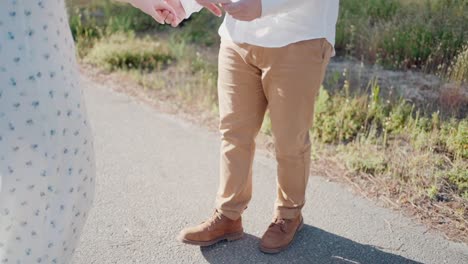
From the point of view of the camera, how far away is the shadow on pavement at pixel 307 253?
3125 millimetres

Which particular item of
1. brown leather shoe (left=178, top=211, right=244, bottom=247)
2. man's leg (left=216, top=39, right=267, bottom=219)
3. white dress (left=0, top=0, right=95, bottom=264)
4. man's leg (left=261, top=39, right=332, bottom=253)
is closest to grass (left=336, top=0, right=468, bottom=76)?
man's leg (left=261, top=39, right=332, bottom=253)

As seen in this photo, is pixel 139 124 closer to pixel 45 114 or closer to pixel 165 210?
pixel 165 210

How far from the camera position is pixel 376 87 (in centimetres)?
462

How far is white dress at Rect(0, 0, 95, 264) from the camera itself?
1.85 metres

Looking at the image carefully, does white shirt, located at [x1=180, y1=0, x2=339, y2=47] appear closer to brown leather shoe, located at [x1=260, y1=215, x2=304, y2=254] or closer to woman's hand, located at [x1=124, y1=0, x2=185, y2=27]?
woman's hand, located at [x1=124, y1=0, x2=185, y2=27]

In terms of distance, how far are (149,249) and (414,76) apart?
3.03 m

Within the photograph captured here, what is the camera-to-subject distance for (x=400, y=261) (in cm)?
313

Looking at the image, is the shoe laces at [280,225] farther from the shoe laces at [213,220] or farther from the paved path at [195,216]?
the shoe laces at [213,220]

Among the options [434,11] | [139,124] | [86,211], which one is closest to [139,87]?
[139,124]

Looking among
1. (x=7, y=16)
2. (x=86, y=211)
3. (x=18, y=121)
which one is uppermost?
(x=7, y=16)

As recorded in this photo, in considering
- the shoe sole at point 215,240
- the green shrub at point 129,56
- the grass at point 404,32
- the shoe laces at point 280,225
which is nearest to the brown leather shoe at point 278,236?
the shoe laces at point 280,225

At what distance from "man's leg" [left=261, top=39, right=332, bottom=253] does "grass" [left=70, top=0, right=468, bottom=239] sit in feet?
3.13

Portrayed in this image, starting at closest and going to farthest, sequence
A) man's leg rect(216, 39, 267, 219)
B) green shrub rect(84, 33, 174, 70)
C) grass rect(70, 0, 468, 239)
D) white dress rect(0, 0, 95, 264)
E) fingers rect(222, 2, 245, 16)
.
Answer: white dress rect(0, 0, 95, 264) → fingers rect(222, 2, 245, 16) → man's leg rect(216, 39, 267, 219) → grass rect(70, 0, 468, 239) → green shrub rect(84, 33, 174, 70)

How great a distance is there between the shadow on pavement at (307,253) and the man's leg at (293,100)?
0.08 metres
